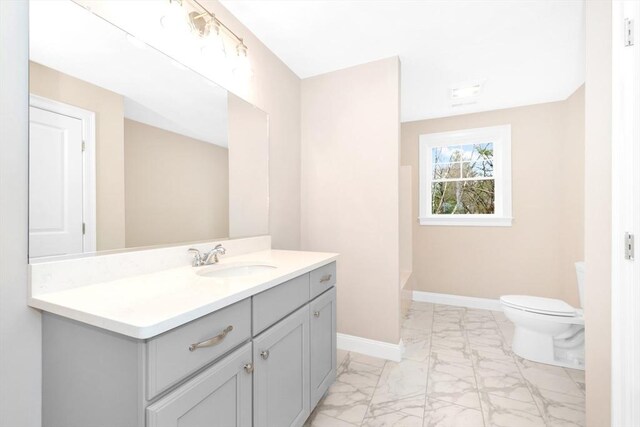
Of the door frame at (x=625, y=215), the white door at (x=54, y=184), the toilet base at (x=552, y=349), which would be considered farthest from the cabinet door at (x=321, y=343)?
the toilet base at (x=552, y=349)

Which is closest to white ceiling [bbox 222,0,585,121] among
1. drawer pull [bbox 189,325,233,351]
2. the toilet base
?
drawer pull [bbox 189,325,233,351]

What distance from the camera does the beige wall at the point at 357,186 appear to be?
7.18 feet

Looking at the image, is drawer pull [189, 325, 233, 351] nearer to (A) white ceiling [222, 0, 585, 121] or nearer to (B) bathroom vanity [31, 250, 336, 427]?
(B) bathroom vanity [31, 250, 336, 427]

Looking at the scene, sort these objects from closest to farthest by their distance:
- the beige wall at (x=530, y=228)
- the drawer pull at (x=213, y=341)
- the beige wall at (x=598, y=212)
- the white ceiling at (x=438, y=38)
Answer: the drawer pull at (x=213, y=341) → the beige wall at (x=598, y=212) → the white ceiling at (x=438, y=38) → the beige wall at (x=530, y=228)

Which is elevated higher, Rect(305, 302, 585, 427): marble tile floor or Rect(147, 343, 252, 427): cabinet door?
Rect(147, 343, 252, 427): cabinet door

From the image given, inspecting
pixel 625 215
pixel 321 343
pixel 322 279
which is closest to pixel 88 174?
pixel 322 279

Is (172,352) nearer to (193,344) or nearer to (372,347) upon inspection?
(193,344)

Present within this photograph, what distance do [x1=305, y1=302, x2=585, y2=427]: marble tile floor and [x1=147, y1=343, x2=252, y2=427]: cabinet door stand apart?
791mm

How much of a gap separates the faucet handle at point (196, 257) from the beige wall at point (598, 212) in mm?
1867

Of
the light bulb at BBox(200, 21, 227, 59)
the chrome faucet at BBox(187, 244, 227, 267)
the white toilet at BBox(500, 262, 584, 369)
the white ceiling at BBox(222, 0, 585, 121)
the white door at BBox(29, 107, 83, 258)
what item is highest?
the white ceiling at BBox(222, 0, 585, 121)

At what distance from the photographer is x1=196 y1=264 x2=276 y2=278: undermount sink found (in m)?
1.39

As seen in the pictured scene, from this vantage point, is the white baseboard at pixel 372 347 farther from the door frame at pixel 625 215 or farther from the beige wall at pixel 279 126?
the door frame at pixel 625 215

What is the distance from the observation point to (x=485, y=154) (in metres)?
3.37

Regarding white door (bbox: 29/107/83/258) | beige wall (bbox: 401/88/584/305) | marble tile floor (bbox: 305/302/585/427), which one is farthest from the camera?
beige wall (bbox: 401/88/584/305)
